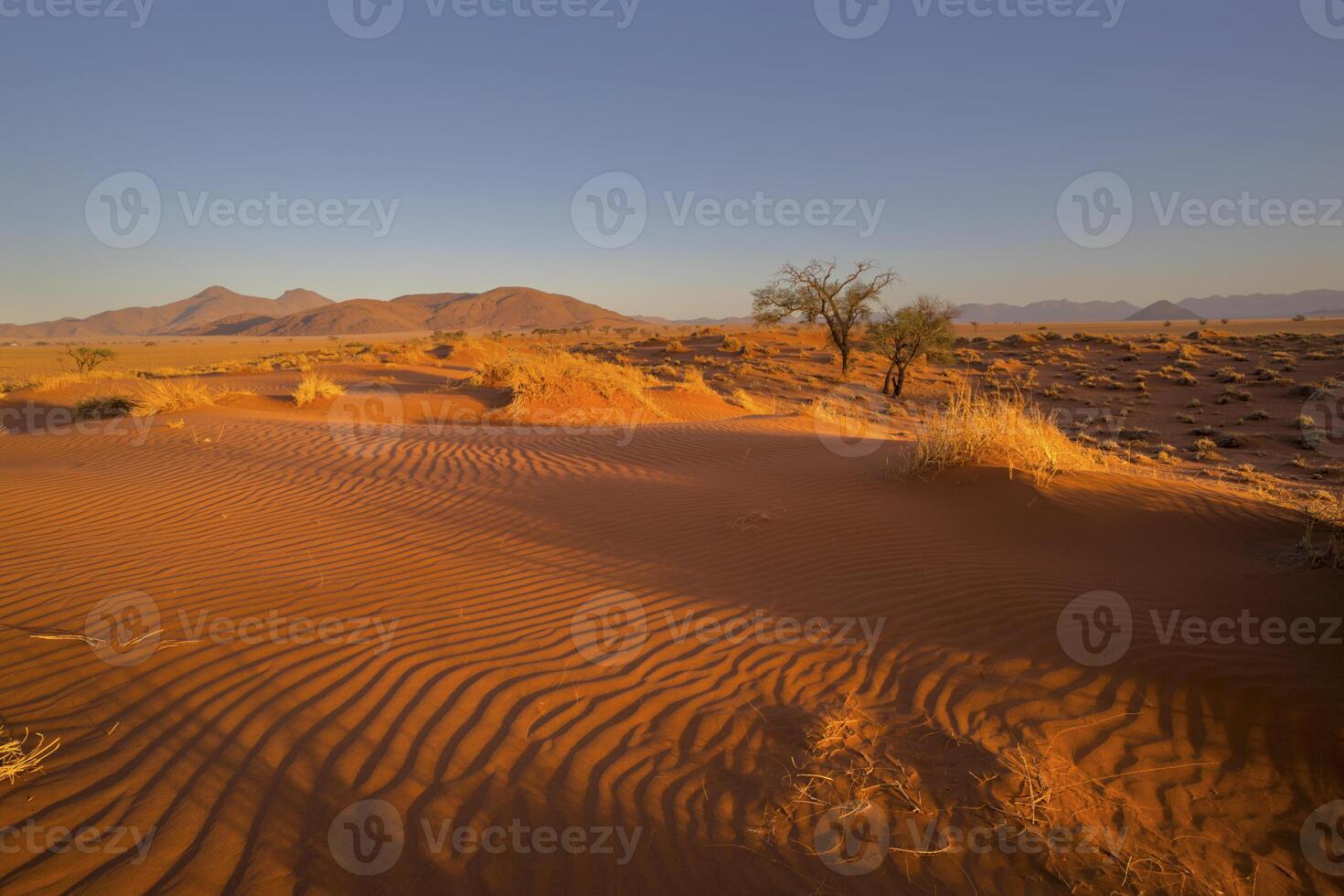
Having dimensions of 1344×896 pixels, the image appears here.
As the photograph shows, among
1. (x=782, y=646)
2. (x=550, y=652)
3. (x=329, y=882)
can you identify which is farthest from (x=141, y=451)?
(x=782, y=646)

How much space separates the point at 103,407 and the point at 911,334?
79.2 ft

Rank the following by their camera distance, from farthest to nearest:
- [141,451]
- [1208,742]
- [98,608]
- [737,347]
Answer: [737,347] < [141,451] < [98,608] < [1208,742]

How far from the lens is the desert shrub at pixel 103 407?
497 inches

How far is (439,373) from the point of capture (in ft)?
67.6

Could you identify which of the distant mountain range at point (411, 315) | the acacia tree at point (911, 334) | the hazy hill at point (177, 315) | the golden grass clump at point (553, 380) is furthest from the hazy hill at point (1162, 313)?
the hazy hill at point (177, 315)

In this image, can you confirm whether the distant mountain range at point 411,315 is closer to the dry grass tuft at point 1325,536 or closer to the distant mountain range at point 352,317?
the distant mountain range at point 352,317

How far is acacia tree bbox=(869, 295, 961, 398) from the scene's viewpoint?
22.3 meters

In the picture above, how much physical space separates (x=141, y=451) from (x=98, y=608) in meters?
6.36

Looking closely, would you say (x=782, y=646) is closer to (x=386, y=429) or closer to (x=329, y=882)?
(x=329, y=882)

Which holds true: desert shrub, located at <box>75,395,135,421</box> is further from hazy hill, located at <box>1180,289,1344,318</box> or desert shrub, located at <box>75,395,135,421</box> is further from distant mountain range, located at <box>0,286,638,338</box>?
hazy hill, located at <box>1180,289,1344,318</box>

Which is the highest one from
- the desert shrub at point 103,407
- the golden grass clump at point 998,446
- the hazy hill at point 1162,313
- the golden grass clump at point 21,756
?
the hazy hill at point 1162,313

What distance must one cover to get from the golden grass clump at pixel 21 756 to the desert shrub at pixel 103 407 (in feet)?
42.4

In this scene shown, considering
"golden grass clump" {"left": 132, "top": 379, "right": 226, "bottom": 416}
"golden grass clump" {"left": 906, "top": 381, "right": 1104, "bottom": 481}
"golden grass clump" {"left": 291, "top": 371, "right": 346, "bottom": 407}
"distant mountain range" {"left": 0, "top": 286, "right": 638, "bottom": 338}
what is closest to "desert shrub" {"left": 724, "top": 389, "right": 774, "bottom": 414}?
"golden grass clump" {"left": 906, "top": 381, "right": 1104, "bottom": 481}

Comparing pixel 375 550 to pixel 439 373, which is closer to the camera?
pixel 375 550
